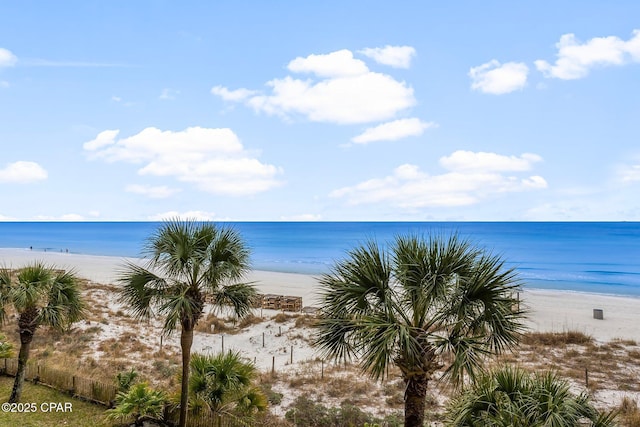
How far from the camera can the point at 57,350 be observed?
53.6 ft

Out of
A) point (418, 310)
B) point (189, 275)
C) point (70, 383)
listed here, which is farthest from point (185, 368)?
point (418, 310)

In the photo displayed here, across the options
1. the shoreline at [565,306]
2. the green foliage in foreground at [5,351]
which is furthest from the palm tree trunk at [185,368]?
the green foliage in foreground at [5,351]

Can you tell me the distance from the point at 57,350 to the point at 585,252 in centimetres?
8480

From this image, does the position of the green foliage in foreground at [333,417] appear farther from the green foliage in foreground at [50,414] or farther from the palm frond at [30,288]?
the palm frond at [30,288]

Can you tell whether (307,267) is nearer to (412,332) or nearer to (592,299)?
(592,299)

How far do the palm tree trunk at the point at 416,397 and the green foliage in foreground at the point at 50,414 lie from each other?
7.20 metres

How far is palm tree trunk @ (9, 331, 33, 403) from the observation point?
1009 cm

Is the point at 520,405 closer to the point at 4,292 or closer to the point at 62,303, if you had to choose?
the point at 62,303

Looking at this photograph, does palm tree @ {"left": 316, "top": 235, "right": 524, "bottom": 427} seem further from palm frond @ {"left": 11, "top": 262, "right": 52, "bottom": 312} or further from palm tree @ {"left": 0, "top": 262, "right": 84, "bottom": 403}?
palm frond @ {"left": 11, "top": 262, "right": 52, "bottom": 312}

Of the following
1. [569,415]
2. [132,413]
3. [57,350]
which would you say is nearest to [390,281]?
[569,415]

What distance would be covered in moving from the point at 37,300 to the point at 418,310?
8885 millimetres

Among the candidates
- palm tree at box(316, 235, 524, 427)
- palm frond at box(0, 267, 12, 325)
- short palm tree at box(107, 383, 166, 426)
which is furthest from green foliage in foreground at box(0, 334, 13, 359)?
palm tree at box(316, 235, 524, 427)

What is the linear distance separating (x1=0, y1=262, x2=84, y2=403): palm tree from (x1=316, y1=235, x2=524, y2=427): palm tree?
7007 millimetres

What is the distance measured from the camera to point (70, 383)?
37.1ft
